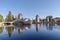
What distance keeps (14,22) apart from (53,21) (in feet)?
32.6

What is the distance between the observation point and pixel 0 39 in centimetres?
445

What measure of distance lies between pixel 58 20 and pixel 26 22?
31.4 feet

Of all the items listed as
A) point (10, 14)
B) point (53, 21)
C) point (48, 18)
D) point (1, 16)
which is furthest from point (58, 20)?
point (1, 16)

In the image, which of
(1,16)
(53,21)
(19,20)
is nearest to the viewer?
(1,16)

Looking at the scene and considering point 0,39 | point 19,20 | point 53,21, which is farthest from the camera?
point 53,21

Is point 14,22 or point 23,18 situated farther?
point 23,18

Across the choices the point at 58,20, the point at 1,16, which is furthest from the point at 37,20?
the point at 1,16

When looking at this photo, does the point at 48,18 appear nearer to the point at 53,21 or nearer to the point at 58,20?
the point at 53,21

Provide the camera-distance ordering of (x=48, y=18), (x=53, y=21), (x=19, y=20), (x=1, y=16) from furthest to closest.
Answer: (x=53, y=21) < (x=48, y=18) < (x=19, y=20) < (x=1, y=16)

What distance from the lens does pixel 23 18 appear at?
1596 centimetres

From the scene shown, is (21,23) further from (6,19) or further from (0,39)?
(0,39)

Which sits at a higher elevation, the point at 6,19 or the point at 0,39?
the point at 6,19

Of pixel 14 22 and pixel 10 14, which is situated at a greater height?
pixel 10 14

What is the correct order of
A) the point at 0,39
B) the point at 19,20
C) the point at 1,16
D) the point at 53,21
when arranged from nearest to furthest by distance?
the point at 0,39, the point at 1,16, the point at 19,20, the point at 53,21
